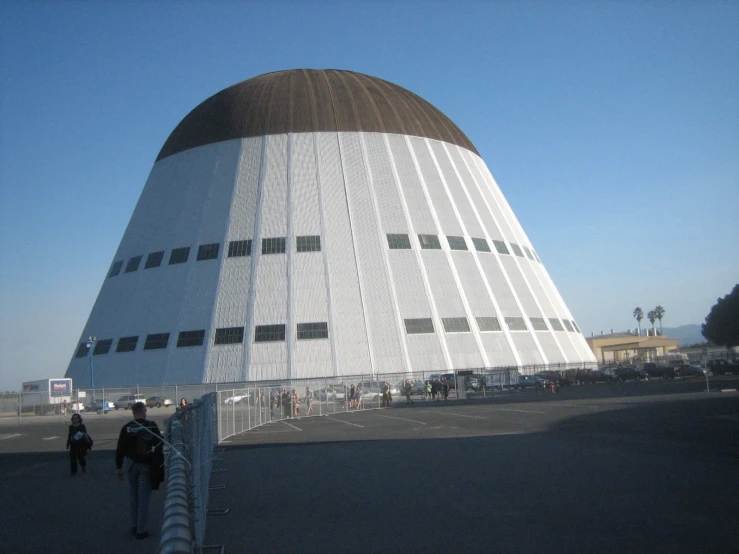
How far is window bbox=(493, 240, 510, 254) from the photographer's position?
71.8 m

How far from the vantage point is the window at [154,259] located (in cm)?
6806

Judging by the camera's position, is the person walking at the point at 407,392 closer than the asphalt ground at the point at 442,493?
No

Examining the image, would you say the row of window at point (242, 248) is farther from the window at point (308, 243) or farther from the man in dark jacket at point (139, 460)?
the man in dark jacket at point (139, 460)

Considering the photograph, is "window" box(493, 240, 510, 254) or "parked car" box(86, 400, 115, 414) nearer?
"parked car" box(86, 400, 115, 414)

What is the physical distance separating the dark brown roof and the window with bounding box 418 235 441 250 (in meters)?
13.2

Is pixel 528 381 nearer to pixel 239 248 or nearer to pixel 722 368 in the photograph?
pixel 722 368

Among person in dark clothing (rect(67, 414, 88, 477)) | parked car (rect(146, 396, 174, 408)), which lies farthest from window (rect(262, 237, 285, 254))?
person in dark clothing (rect(67, 414, 88, 477))

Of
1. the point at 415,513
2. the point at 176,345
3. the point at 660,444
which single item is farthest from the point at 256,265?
the point at 415,513

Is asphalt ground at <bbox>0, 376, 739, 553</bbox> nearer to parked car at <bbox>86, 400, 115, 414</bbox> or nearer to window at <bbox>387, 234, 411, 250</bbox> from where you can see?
parked car at <bbox>86, 400, 115, 414</bbox>

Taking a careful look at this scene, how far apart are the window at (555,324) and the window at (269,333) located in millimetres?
26220

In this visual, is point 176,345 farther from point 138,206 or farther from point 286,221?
point 138,206

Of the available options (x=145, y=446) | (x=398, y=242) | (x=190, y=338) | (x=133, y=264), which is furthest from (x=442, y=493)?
(x=133, y=264)

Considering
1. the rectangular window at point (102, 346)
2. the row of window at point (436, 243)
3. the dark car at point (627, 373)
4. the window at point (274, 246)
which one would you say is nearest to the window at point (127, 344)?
the rectangular window at point (102, 346)

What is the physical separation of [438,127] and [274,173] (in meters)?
19.9
